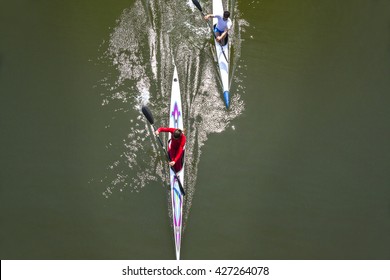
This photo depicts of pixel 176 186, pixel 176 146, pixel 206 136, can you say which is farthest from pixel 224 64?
pixel 176 186

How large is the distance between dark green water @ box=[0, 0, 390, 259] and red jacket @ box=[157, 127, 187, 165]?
1.62 feet

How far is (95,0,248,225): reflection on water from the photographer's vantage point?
8172mm

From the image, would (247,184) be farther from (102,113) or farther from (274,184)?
(102,113)

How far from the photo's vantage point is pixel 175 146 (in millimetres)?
7703

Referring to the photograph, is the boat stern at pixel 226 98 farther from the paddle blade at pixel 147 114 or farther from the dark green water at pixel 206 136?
the paddle blade at pixel 147 114

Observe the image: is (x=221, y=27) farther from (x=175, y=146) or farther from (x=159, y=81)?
(x=175, y=146)

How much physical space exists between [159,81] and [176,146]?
174 cm

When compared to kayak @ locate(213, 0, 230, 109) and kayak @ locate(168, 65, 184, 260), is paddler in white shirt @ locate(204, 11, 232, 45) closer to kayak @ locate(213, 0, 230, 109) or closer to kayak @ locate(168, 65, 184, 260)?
kayak @ locate(213, 0, 230, 109)

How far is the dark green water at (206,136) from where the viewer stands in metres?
7.83

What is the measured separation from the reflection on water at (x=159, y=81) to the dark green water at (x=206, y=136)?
31 mm

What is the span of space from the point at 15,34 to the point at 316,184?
6.45m

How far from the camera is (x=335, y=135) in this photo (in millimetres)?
8703

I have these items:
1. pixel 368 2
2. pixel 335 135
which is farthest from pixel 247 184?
pixel 368 2

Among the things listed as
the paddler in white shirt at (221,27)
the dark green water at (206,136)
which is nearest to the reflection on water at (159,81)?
the dark green water at (206,136)
